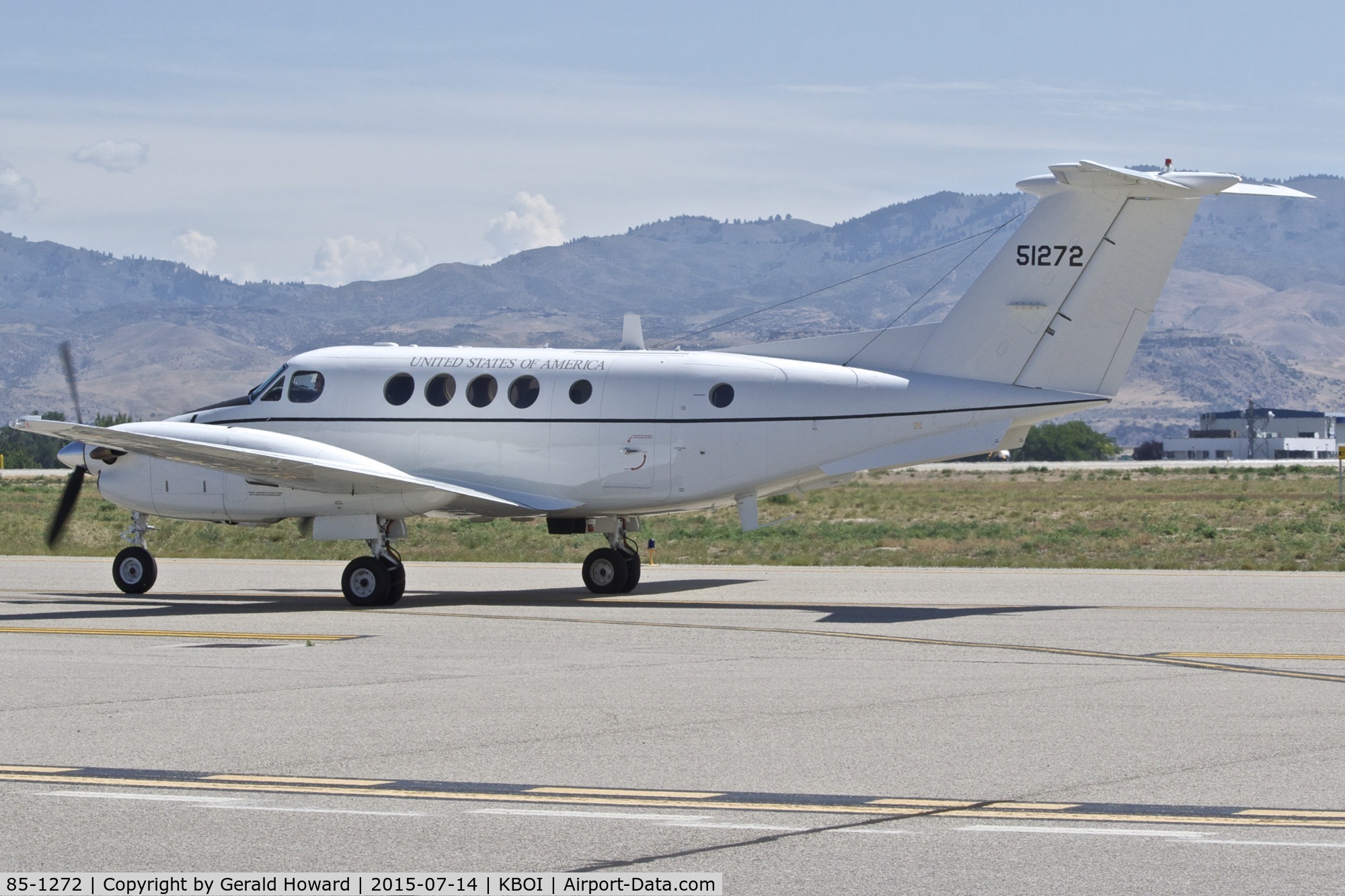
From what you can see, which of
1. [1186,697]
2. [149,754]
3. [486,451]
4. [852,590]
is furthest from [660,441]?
[149,754]

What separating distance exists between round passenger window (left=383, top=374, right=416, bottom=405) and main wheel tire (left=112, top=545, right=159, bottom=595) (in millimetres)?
4663

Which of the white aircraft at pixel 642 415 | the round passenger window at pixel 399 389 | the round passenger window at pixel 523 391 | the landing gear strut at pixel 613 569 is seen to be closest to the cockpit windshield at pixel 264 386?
the white aircraft at pixel 642 415

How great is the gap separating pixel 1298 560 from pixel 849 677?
23692 mm

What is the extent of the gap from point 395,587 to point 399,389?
3.48 m

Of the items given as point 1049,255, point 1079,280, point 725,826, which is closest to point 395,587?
point 1049,255

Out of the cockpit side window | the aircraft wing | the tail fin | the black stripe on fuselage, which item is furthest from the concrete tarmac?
the cockpit side window

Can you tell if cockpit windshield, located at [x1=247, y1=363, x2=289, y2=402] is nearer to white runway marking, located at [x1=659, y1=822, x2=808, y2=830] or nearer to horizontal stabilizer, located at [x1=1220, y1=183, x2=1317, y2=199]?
horizontal stabilizer, located at [x1=1220, y1=183, x2=1317, y2=199]

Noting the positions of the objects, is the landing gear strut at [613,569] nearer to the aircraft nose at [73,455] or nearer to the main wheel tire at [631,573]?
the main wheel tire at [631,573]

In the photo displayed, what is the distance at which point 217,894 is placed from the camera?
7180mm

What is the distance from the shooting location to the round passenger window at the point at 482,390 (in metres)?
24.1

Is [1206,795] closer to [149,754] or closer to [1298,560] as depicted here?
[149,754]

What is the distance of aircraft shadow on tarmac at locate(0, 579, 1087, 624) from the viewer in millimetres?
20905

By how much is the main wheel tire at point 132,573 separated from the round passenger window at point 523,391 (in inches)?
255

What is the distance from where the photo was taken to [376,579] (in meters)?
22.6
